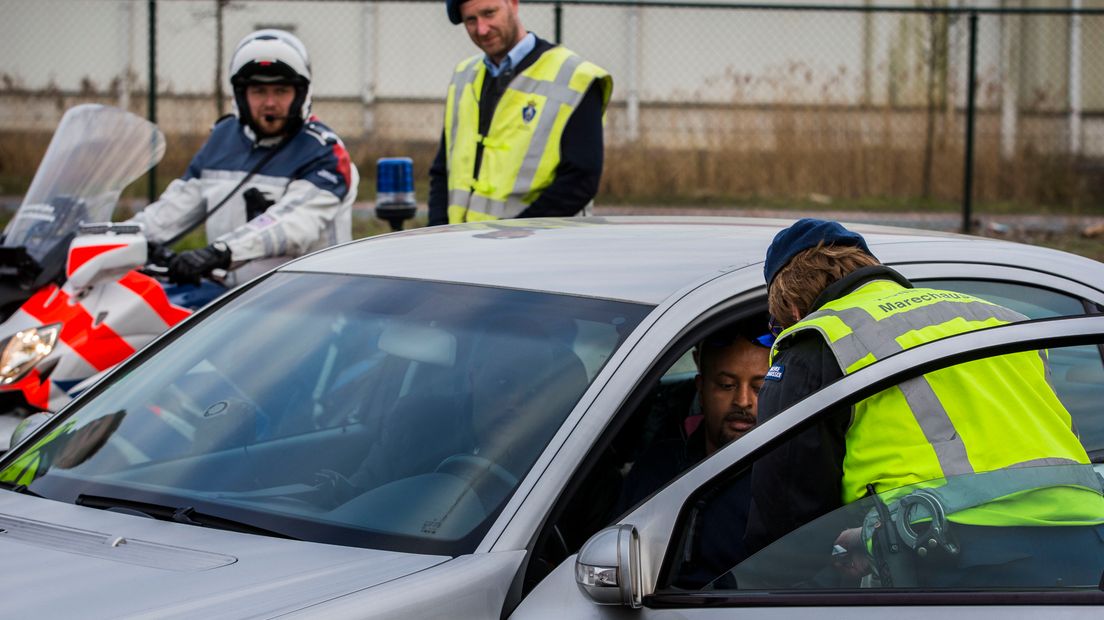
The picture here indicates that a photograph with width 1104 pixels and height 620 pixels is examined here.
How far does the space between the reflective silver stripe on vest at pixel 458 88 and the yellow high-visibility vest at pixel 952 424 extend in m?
3.40

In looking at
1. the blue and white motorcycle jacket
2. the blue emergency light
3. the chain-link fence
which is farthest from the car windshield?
the chain-link fence

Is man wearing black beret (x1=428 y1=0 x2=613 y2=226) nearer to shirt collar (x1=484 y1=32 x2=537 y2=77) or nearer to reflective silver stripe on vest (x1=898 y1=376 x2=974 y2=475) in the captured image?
shirt collar (x1=484 y1=32 x2=537 y2=77)

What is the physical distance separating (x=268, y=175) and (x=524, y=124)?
3.37 feet

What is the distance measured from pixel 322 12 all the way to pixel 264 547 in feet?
58.8

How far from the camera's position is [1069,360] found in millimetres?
3084

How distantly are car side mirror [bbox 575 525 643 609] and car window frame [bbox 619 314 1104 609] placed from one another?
4cm

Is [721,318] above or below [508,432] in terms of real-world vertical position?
above

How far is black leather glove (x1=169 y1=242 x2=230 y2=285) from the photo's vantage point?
496 centimetres

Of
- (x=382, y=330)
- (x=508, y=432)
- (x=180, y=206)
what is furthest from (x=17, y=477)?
(x=180, y=206)

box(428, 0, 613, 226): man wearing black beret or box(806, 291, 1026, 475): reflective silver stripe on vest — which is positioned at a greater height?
box(428, 0, 613, 226): man wearing black beret

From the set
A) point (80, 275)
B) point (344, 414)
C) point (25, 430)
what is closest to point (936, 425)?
point (344, 414)

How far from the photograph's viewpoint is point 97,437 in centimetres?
310

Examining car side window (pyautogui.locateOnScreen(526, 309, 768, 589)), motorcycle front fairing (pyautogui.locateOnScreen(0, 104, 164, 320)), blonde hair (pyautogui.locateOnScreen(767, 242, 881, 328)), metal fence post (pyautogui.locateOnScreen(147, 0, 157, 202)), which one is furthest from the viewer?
metal fence post (pyautogui.locateOnScreen(147, 0, 157, 202))

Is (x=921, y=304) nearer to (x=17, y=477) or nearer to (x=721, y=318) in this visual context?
(x=721, y=318)
